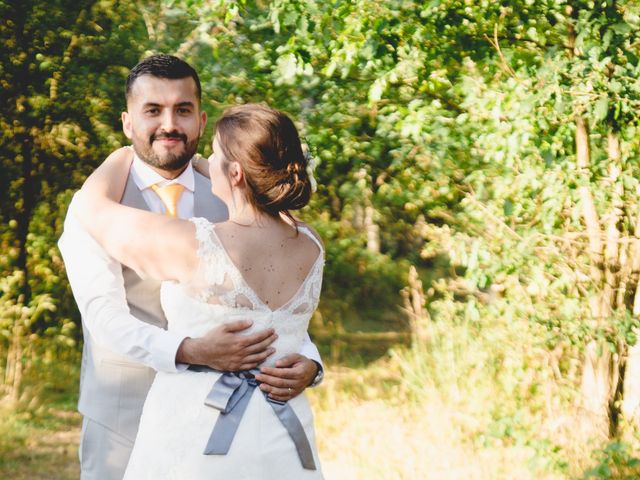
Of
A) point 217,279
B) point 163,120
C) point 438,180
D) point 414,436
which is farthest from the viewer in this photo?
point 438,180

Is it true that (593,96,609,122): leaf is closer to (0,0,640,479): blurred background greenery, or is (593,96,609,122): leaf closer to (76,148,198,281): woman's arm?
(0,0,640,479): blurred background greenery

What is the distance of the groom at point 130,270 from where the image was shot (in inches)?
98.3

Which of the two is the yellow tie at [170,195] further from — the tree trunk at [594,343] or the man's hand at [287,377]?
the tree trunk at [594,343]

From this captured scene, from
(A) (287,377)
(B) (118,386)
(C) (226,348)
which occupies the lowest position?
(B) (118,386)

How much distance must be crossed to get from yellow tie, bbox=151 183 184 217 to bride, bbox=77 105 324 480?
36cm

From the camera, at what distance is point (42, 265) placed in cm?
695

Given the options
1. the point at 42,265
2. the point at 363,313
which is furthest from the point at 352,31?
the point at 363,313

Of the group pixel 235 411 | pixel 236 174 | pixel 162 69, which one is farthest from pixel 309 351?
pixel 162 69

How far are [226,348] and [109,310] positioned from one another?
15.8 inches

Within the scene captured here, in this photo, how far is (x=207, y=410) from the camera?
2.26 m

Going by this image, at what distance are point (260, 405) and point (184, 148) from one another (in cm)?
86

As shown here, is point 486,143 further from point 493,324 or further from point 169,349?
point 169,349

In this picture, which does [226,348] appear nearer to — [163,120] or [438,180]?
[163,120]

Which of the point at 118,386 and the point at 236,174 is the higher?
the point at 236,174
